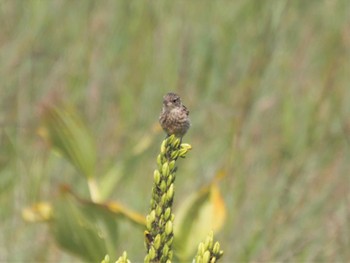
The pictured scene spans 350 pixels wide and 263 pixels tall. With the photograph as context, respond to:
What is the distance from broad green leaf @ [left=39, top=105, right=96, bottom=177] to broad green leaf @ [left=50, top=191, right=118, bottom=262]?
0.18 metres

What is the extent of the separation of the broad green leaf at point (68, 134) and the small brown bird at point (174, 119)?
0.94m

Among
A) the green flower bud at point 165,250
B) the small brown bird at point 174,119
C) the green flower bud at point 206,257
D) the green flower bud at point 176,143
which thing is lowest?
the green flower bud at point 206,257

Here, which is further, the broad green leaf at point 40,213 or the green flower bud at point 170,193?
the broad green leaf at point 40,213

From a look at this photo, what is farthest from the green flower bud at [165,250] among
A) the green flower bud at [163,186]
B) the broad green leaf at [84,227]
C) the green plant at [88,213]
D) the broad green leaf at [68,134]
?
the broad green leaf at [68,134]

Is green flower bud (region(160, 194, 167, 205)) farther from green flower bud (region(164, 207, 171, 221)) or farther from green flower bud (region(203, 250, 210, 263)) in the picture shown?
green flower bud (region(203, 250, 210, 263))

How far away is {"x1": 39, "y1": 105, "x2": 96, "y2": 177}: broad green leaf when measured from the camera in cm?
287

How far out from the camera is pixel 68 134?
287 cm

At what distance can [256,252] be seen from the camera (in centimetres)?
398

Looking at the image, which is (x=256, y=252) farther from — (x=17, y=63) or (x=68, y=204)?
(x=17, y=63)

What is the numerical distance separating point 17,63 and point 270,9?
1.44 metres

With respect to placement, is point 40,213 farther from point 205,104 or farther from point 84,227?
point 205,104

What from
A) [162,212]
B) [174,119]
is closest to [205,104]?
[174,119]

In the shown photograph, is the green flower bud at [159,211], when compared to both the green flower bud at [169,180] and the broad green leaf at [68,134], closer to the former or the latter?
the green flower bud at [169,180]

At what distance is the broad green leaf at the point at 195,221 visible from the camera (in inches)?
109
